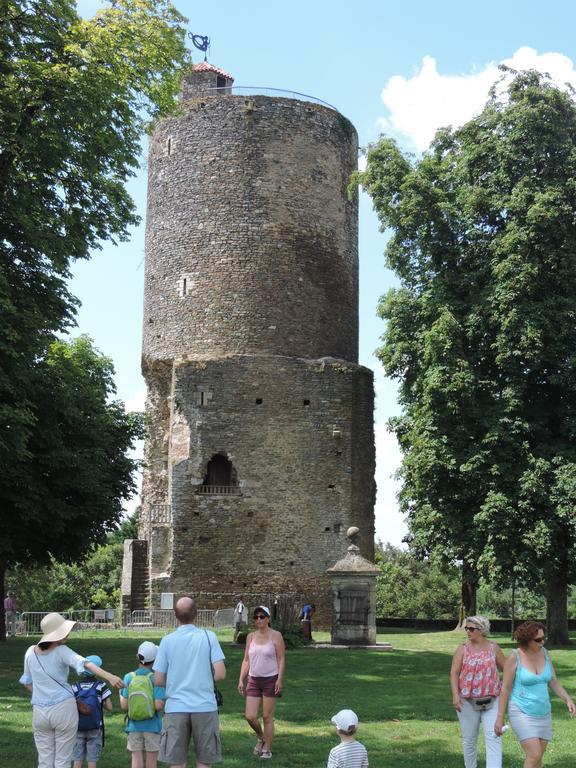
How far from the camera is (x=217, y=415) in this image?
3073 cm

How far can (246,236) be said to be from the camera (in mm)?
31953

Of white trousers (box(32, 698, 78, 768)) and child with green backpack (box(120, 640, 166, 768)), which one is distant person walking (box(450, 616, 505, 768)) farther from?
white trousers (box(32, 698, 78, 768))

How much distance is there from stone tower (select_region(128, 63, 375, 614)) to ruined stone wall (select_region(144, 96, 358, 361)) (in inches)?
1.8

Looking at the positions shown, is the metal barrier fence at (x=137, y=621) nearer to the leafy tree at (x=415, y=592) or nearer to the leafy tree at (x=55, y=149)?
the leafy tree at (x=55, y=149)

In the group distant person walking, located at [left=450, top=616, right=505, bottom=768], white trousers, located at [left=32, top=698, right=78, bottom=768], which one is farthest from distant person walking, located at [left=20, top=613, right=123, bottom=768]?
distant person walking, located at [left=450, top=616, right=505, bottom=768]

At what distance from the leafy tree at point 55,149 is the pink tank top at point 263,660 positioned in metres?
7.34

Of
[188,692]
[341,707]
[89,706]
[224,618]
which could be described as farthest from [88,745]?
[224,618]

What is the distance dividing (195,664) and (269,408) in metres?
23.6

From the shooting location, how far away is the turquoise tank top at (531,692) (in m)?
7.62

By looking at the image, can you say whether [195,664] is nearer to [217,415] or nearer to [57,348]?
[57,348]

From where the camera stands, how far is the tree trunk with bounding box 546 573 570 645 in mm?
22672

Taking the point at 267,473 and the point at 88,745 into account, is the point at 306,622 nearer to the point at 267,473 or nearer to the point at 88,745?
the point at 267,473

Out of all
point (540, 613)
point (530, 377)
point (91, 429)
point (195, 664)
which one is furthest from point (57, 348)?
point (540, 613)

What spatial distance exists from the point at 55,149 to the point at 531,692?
12724 millimetres
